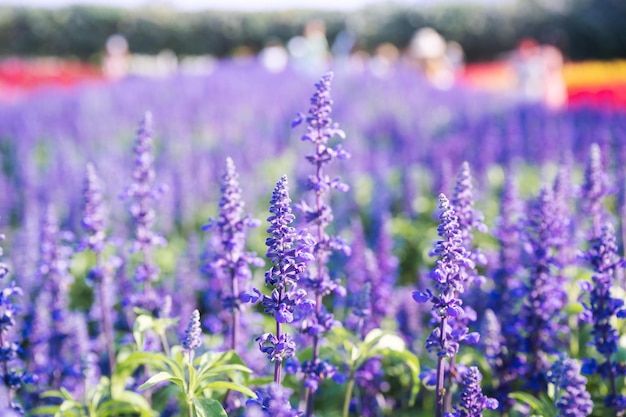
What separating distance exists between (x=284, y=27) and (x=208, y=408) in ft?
129

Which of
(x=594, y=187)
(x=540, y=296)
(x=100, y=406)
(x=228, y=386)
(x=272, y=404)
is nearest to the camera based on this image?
(x=272, y=404)

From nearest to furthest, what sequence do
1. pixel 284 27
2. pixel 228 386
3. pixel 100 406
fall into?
pixel 228 386 < pixel 100 406 < pixel 284 27

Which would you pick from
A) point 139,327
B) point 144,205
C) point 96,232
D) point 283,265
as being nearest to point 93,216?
point 96,232

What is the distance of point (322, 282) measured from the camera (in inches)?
122

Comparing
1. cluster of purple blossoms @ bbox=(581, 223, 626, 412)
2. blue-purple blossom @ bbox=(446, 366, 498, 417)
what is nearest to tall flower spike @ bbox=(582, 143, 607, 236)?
cluster of purple blossoms @ bbox=(581, 223, 626, 412)

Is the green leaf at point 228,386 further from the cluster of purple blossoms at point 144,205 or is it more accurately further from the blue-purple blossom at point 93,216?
the blue-purple blossom at point 93,216

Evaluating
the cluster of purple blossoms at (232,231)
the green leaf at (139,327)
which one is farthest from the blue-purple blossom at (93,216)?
the cluster of purple blossoms at (232,231)

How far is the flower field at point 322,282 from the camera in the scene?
110 inches

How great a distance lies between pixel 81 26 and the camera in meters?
39.6

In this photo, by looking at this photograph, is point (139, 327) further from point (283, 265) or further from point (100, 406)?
point (283, 265)

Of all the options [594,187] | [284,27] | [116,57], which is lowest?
[594,187]

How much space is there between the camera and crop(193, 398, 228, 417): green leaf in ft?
8.69

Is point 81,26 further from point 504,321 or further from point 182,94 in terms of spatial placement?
point 504,321

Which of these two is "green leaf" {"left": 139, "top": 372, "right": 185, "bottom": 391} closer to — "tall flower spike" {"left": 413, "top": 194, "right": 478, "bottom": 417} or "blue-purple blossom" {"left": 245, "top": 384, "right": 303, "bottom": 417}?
"blue-purple blossom" {"left": 245, "top": 384, "right": 303, "bottom": 417}
